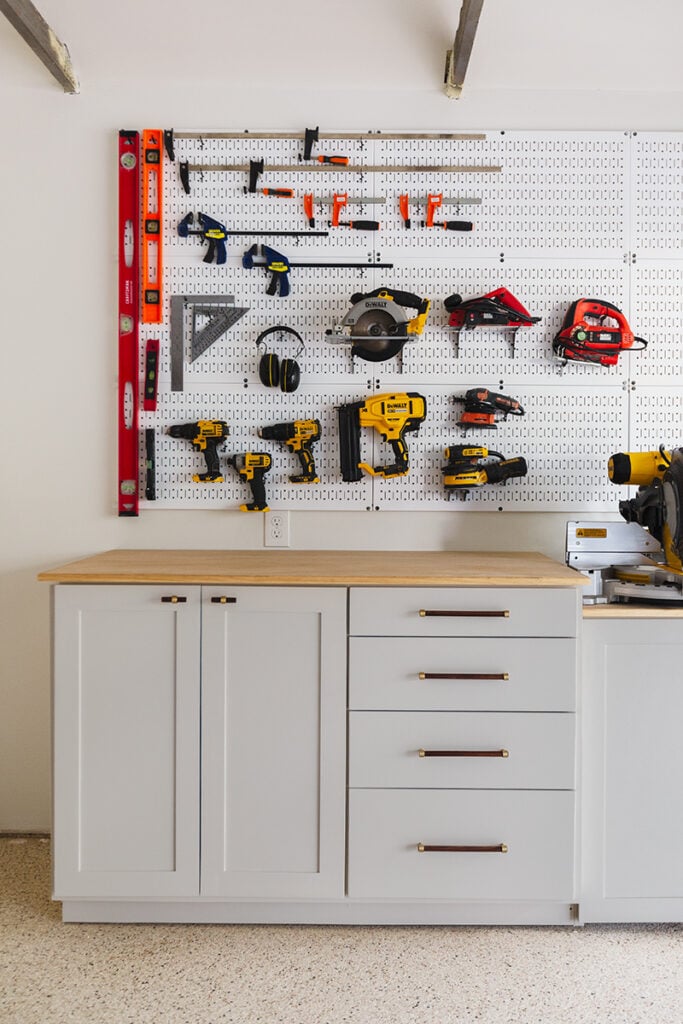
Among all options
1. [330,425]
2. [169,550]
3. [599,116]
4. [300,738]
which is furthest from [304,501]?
[599,116]

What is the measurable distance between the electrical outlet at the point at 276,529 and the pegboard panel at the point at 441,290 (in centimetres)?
5

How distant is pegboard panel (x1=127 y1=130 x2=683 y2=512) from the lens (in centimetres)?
260

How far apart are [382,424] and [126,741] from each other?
128cm

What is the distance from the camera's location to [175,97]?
8.55 ft

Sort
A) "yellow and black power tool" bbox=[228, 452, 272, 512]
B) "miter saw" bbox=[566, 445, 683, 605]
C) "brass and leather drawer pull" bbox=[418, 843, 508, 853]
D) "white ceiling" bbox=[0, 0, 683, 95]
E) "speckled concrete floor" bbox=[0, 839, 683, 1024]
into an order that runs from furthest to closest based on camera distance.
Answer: "yellow and black power tool" bbox=[228, 452, 272, 512] → "white ceiling" bbox=[0, 0, 683, 95] → "miter saw" bbox=[566, 445, 683, 605] → "brass and leather drawer pull" bbox=[418, 843, 508, 853] → "speckled concrete floor" bbox=[0, 839, 683, 1024]

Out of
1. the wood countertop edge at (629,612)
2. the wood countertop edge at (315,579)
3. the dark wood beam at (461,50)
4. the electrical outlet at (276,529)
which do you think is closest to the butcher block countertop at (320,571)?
the wood countertop edge at (315,579)

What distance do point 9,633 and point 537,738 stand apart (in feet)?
6.07

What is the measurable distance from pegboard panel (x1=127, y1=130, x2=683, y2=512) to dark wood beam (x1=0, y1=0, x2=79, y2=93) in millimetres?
428

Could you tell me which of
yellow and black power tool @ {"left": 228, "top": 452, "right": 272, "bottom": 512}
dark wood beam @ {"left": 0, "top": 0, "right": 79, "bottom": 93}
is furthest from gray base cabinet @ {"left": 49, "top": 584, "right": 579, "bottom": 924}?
dark wood beam @ {"left": 0, "top": 0, "right": 79, "bottom": 93}

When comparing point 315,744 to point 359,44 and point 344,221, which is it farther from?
point 359,44

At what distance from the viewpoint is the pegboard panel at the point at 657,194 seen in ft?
8.54

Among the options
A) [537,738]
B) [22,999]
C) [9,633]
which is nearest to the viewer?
[22,999]

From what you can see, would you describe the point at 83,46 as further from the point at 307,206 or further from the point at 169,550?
the point at 169,550

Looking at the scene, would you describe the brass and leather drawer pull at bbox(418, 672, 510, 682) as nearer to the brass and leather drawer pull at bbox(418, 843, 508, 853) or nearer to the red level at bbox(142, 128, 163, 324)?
the brass and leather drawer pull at bbox(418, 843, 508, 853)
